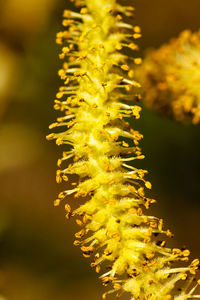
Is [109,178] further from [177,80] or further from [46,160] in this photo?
[46,160]

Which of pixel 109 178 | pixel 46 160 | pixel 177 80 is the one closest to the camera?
pixel 109 178

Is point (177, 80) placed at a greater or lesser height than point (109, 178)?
greater

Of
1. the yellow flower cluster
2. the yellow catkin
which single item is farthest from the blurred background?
the yellow catkin

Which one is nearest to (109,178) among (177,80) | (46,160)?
(177,80)

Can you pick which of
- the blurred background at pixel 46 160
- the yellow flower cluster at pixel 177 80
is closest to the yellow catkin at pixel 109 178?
the yellow flower cluster at pixel 177 80

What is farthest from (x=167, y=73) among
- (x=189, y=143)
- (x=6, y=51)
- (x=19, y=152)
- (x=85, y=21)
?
(x=19, y=152)

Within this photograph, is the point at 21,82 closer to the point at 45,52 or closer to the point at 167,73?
the point at 45,52

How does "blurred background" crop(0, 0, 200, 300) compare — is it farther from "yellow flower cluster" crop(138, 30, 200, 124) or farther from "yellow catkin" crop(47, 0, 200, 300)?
"yellow catkin" crop(47, 0, 200, 300)

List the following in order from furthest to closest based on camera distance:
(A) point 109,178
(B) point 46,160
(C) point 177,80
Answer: (B) point 46,160 → (C) point 177,80 → (A) point 109,178
